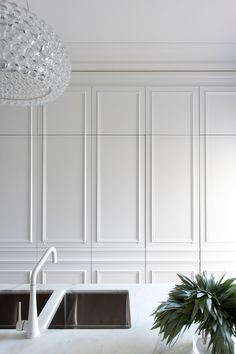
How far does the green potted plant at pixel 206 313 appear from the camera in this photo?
814 mm

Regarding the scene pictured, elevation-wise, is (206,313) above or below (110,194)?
below

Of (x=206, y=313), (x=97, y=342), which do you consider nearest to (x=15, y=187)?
(x=97, y=342)

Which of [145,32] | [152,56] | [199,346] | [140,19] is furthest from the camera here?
[152,56]

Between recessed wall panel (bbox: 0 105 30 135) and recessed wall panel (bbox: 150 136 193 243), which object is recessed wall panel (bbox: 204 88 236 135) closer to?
recessed wall panel (bbox: 150 136 193 243)

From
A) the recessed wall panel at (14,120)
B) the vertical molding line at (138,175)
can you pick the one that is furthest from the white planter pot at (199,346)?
the recessed wall panel at (14,120)

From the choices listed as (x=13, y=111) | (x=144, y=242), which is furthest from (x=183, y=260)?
(x=13, y=111)

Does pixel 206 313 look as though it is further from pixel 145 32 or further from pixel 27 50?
pixel 145 32

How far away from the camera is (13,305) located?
151 centimetres

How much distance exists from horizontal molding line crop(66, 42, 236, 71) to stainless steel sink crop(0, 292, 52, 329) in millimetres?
1933

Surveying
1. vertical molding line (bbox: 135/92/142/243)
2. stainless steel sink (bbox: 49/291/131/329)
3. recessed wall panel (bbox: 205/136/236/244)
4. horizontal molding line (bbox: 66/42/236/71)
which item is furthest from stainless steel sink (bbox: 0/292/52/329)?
horizontal molding line (bbox: 66/42/236/71)

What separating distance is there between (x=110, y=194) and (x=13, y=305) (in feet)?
4.22

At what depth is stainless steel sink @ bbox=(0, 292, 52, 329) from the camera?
1.50 metres

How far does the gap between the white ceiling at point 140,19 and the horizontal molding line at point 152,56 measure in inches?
2.7

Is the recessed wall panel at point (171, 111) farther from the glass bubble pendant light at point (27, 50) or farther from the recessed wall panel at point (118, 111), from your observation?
the glass bubble pendant light at point (27, 50)
